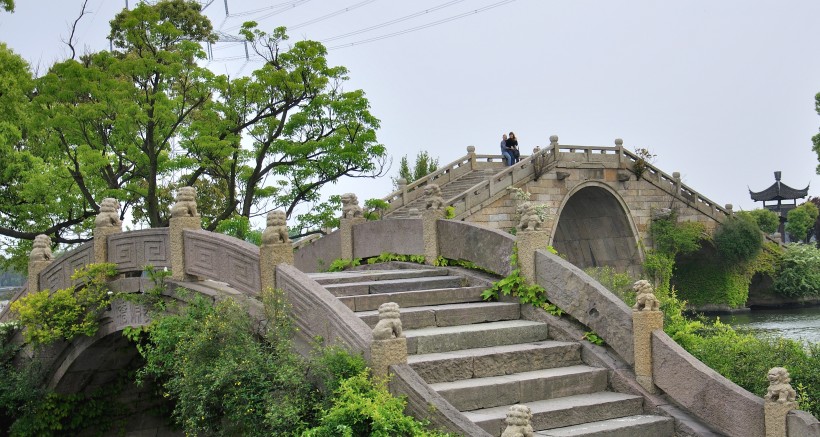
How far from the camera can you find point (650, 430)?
26.9ft

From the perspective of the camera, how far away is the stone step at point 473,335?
29.2ft

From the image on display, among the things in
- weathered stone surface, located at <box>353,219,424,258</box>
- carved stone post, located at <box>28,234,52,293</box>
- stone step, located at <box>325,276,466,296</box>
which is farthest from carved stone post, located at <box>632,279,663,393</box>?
carved stone post, located at <box>28,234,52,293</box>

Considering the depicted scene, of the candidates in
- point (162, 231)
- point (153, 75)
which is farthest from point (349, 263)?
point (153, 75)

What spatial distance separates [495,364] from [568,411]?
0.90m

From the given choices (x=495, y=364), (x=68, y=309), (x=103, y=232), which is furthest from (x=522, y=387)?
(x=68, y=309)

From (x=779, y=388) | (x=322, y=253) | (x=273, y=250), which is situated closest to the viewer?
(x=779, y=388)

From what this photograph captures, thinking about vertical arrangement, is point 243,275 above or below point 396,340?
above

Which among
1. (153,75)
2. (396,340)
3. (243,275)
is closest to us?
(396,340)

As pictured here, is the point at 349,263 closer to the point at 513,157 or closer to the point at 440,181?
the point at 440,181

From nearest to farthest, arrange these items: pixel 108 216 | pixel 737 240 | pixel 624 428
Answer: pixel 624 428 < pixel 108 216 < pixel 737 240

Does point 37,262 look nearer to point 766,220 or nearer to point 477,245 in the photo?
point 477,245

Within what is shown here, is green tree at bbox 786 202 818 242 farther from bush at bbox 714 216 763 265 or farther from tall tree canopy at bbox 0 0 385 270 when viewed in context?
tall tree canopy at bbox 0 0 385 270

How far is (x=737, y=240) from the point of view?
34281mm

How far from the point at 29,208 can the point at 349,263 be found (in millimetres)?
13577
